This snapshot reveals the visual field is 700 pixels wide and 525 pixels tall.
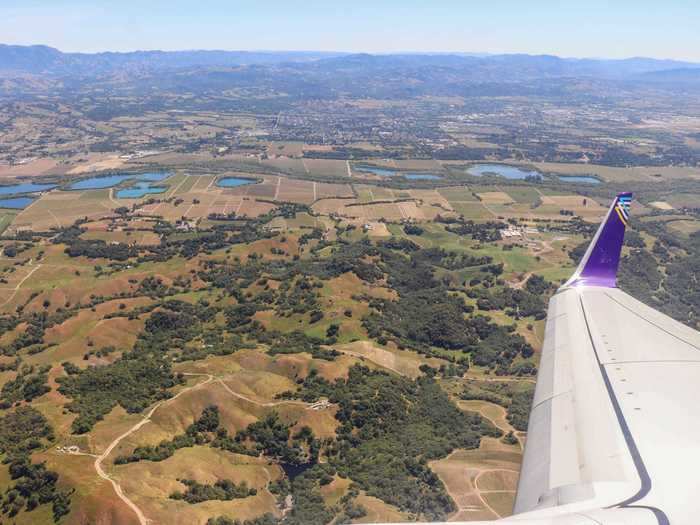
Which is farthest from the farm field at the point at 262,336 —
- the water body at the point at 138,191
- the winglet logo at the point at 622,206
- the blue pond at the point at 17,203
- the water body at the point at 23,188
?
the winglet logo at the point at 622,206

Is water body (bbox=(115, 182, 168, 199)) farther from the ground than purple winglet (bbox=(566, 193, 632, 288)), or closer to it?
closer to it

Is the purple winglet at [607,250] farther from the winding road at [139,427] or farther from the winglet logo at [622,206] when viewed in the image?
the winding road at [139,427]

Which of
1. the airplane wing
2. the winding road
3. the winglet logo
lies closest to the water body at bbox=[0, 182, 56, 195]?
the winding road

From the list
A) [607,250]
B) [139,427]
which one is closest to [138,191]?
[139,427]

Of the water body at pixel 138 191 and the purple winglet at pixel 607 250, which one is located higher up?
the purple winglet at pixel 607 250

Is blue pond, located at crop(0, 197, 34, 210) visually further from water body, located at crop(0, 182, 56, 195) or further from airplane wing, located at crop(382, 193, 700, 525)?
airplane wing, located at crop(382, 193, 700, 525)

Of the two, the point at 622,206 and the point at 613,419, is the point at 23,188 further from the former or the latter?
the point at 613,419

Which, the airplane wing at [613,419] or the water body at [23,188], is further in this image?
the water body at [23,188]

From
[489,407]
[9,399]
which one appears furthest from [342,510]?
[9,399]
